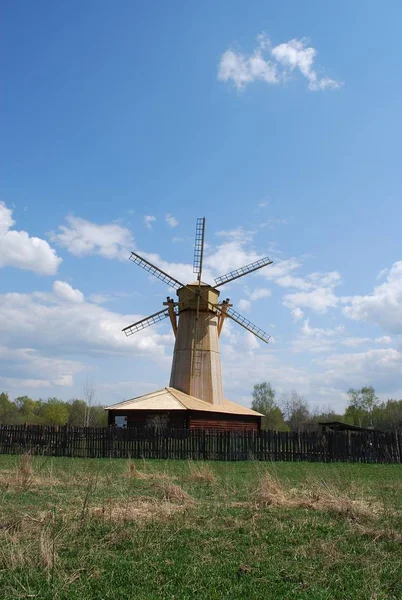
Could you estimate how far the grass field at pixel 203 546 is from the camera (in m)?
5.19

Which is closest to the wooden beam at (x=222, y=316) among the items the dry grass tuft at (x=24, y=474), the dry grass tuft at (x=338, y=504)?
the dry grass tuft at (x=24, y=474)

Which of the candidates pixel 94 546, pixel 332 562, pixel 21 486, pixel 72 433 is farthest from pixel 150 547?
pixel 72 433

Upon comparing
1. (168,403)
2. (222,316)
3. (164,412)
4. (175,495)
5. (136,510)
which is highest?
(222,316)

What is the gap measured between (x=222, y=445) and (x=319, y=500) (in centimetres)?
1291

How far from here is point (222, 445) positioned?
2153 cm

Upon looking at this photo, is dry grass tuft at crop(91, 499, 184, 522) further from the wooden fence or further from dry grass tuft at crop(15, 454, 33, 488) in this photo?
the wooden fence

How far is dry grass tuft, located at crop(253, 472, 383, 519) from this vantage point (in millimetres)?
8070

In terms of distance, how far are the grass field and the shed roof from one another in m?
18.5

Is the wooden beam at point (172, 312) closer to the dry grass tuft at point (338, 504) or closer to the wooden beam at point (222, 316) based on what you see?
the wooden beam at point (222, 316)

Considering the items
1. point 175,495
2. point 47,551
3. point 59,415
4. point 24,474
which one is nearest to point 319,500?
point 175,495

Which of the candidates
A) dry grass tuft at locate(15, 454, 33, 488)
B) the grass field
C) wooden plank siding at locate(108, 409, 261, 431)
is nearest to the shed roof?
wooden plank siding at locate(108, 409, 261, 431)

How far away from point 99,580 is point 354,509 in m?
4.26

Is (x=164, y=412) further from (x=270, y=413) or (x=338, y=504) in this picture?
(x=270, y=413)

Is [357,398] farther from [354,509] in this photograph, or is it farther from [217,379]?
[354,509]
